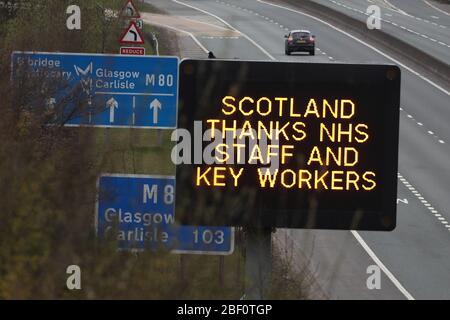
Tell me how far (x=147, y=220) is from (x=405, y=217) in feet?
77.3

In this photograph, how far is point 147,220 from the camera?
812 cm

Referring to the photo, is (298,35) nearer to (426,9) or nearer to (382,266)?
(426,9)

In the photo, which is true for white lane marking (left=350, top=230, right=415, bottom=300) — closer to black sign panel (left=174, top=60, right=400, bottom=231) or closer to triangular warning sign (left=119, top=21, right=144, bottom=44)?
triangular warning sign (left=119, top=21, right=144, bottom=44)

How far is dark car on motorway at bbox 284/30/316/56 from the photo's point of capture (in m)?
59.7

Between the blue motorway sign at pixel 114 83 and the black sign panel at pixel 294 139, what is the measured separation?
357 centimetres

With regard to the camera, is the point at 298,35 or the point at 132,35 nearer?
the point at 132,35

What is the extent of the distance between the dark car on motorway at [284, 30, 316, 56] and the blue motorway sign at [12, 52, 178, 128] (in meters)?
41.4

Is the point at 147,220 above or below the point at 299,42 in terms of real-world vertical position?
below

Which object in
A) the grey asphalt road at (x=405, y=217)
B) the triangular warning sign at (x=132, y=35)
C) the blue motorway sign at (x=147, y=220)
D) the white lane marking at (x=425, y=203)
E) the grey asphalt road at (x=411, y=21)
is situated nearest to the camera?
the blue motorway sign at (x=147, y=220)

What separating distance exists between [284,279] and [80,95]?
270 inches

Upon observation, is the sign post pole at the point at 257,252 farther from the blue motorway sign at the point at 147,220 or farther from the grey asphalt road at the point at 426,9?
the grey asphalt road at the point at 426,9

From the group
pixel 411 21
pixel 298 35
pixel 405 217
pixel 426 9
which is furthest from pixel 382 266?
pixel 426 9

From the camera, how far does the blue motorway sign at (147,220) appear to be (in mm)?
6969

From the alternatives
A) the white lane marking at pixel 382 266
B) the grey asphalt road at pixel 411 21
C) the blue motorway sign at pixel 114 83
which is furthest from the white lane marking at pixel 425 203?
the grey asphalt road at pixel 411 21
